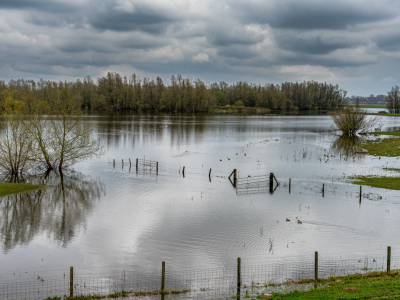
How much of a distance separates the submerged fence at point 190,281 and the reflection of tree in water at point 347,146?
148ft

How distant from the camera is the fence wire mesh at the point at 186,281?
56.3 feet

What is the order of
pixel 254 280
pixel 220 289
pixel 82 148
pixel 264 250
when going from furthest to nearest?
pixel 82 148 → pixel 264 250 → pixel 254 280 → pixel 220 289

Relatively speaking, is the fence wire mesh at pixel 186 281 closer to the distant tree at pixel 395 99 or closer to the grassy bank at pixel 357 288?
the grassy bank at pixel 357 288

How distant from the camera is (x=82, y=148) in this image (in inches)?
1937

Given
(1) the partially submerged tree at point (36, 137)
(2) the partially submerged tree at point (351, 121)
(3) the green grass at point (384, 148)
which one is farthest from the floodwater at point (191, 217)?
(2) the partially submerged tree at point (351, 121)

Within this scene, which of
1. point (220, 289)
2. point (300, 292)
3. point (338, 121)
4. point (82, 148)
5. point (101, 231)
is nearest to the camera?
point (300, 292)

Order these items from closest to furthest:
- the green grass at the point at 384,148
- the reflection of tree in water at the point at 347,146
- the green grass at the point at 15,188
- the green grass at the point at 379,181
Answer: the green grass at the point at 15,188 → the green grass at the point at 379,181 → the green grass at the point at 384,148 → the reflection of tree in water at the point at 347,146

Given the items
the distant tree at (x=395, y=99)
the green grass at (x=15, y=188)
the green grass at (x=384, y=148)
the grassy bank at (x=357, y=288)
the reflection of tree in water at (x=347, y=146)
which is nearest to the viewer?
the grassy bank at (x=357, y=288)

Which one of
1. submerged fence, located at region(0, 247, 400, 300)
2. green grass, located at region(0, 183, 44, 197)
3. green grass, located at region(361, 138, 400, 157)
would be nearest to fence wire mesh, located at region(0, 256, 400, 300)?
submerged fence, located at region(0, 247, 400, 300)

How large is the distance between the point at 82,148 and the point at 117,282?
33709mm

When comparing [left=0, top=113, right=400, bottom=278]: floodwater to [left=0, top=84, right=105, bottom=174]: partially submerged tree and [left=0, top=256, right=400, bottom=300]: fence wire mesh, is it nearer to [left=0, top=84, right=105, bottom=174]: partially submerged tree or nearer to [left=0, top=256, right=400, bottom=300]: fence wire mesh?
[left=0, top=256, right=400, bottom=300]: fence wire mesh

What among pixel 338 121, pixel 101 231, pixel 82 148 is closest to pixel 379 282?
pixel 101 231

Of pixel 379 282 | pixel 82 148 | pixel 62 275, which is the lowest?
pixel 62 275

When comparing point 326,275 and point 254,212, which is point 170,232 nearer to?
point 254,212
